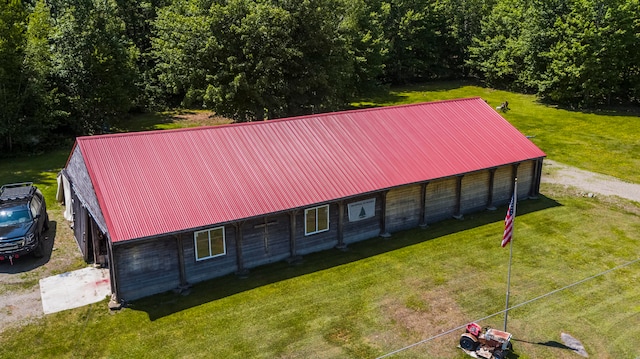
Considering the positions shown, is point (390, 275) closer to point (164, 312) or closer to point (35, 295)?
point (164, 312)

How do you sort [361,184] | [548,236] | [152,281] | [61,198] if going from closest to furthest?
[152,281], [361,184], [548,236], [61,198]

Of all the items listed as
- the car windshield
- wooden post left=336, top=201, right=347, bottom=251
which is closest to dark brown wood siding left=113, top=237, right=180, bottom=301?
the car windshield

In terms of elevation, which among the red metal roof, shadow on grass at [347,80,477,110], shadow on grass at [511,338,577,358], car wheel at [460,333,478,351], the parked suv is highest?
the red metal roof

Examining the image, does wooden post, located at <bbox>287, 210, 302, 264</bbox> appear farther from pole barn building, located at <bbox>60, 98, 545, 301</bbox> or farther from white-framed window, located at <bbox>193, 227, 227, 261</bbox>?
white-framed window, located at <bbox>193, 227, 227, 261</bbox>

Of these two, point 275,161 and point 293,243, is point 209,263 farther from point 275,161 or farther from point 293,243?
point 275,161

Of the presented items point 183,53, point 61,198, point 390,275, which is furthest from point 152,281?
point 183,53

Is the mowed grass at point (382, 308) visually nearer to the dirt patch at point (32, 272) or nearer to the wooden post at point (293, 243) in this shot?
the wooden post at point (293, 243)

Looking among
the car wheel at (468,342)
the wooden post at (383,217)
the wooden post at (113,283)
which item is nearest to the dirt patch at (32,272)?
the wooden post at (113,283)
